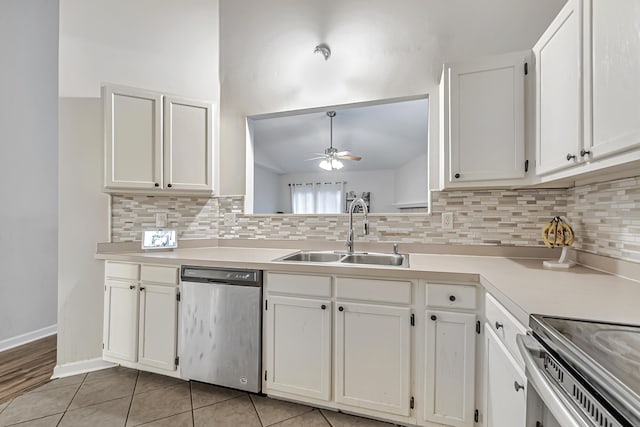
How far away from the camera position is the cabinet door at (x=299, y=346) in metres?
1.59

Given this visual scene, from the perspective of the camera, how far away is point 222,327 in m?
1.76

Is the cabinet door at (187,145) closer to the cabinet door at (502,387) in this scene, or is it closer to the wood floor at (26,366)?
the wood floor at (26,366)

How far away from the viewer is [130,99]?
2.07 m

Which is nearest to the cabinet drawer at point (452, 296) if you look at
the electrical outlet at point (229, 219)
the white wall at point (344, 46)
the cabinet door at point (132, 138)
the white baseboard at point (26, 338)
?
the white wall at point (344, 46)

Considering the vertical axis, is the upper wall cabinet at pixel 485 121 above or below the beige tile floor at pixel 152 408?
above

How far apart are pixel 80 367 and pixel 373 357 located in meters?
2.19

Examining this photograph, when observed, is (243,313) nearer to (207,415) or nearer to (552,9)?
(207,415)

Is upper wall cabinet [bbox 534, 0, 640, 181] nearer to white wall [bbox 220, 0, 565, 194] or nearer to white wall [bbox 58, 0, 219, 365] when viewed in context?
white wall [bbox 220, 0, 565, 194]

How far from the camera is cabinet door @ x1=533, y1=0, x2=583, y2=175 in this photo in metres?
1.15

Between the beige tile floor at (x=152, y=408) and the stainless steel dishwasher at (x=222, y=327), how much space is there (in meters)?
0.13

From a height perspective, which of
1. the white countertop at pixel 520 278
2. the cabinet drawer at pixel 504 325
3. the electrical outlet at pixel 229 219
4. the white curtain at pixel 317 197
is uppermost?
the white curtain at pixel 317 197

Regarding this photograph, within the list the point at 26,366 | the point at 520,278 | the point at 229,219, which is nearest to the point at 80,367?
the point at 26,366

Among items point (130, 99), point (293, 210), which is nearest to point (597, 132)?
point (130, 99)

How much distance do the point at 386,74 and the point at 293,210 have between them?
3966 mm
